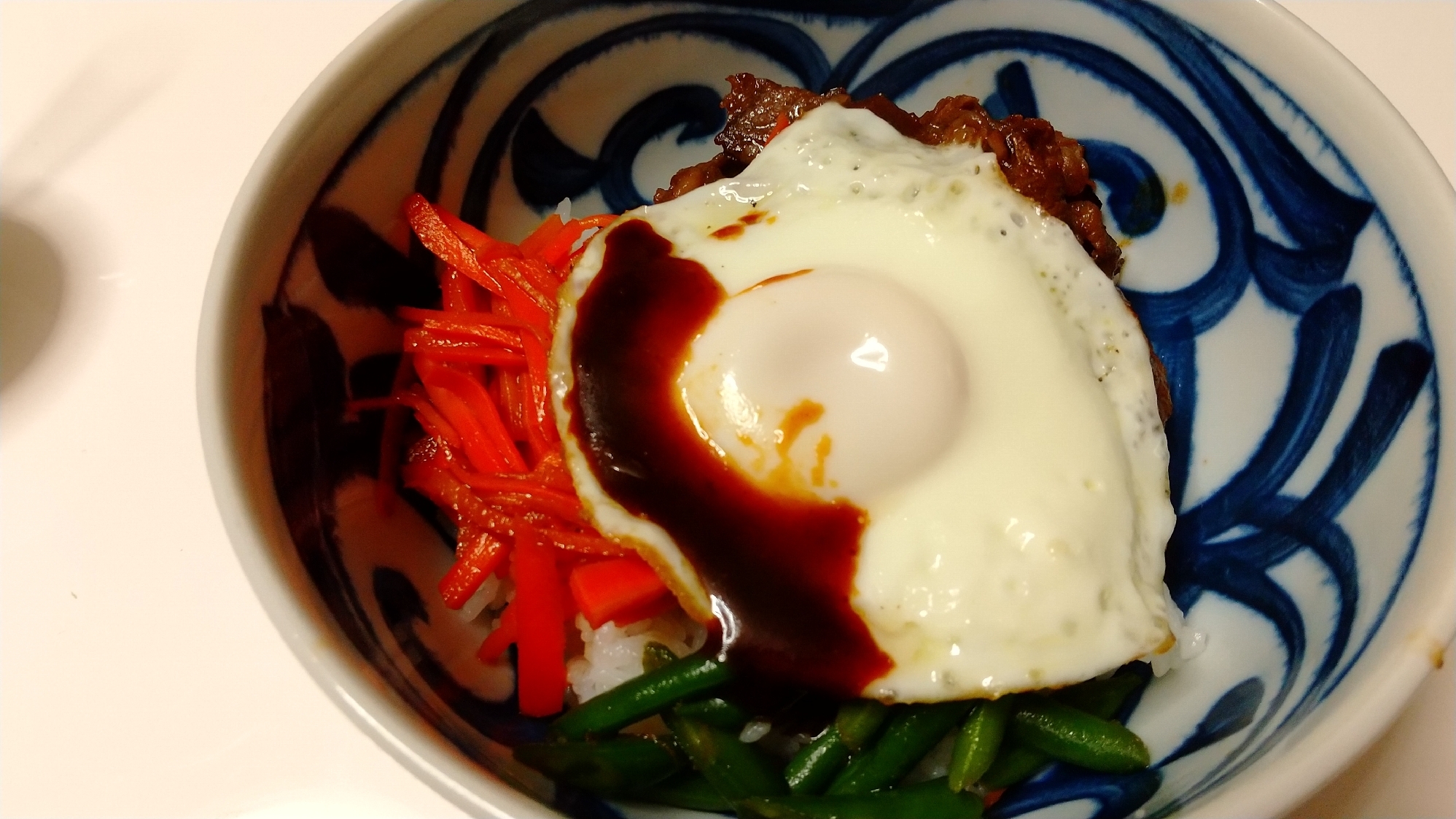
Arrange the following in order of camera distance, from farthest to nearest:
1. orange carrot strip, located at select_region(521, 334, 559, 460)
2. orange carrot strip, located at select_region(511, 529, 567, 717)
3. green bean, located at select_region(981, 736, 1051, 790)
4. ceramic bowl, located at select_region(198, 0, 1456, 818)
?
orange carrot strip, located at select_region(521, 334, 559, 460)
orange carrot strip, located at select_region(511, 529, 567, 717)
green bean, located at select_region(981, 736, 1051, 790)
ceramic bowl, located at select_region(198, 0, 1456, 818)

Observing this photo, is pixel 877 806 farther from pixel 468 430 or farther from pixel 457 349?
pixel 457 349

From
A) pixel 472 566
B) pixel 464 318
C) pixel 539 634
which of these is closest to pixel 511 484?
pixel 472 566

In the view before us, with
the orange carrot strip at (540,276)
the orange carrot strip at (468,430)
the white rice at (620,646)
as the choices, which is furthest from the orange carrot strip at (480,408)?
the white rice at (620,646)

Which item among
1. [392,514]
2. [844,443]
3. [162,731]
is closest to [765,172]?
[844,443]

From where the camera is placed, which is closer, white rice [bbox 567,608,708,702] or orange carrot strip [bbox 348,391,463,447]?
white rice [bbox 567,608,708,702]

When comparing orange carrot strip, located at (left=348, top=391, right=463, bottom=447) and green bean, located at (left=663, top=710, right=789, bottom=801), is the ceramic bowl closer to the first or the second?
orange carrot strip, located at (left=348, top=391, right=463, bottom=447)

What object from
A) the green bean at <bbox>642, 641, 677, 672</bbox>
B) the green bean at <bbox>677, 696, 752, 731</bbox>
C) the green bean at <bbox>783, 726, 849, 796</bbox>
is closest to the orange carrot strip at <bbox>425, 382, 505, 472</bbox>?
the green bean at <bbox>642, 641, 677, 672</bbox>

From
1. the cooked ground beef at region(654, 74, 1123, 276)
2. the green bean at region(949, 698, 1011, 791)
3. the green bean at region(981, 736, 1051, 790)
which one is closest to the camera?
the green bean at region(949, 698, 1011, 791)
